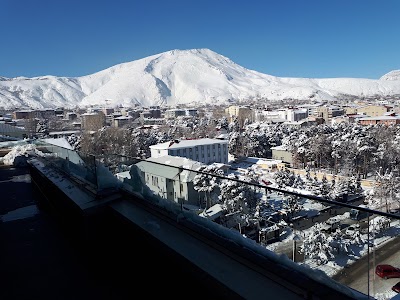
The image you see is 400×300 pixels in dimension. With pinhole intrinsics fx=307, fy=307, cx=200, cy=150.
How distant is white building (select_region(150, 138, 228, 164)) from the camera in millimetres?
26609

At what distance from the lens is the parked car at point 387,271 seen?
1064 millimetres

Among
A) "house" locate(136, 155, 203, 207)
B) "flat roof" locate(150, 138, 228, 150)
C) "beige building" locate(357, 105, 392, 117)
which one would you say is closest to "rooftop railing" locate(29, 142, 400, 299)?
"house" locate(136, 155, 203, 207)

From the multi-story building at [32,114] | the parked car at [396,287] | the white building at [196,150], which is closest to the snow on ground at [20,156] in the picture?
the parked car at [396,287]

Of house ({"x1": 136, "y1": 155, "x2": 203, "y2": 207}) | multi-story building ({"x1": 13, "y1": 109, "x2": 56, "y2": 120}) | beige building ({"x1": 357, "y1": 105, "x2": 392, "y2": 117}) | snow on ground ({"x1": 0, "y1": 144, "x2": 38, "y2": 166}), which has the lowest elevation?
beige building ({"x1": 357, "y1": 105, "x2": 392, "y2": 117})

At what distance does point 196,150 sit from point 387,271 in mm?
26980

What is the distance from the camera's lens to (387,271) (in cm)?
109

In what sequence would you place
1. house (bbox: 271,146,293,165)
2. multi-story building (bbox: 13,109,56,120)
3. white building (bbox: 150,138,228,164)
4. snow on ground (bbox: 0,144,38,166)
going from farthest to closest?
multi-story building (bbox: 13,109,56,120) < house (bbox: 271,146,293,165) < white building (bbox: 150,138,228,164) < snow on ground (bbox: 0,144,38,166)

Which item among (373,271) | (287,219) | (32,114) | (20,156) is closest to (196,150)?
(20,156)

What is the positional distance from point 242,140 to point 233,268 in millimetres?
30873

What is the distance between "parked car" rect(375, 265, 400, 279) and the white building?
989 inches

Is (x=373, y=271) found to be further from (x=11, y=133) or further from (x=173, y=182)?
(x=11, y=133)

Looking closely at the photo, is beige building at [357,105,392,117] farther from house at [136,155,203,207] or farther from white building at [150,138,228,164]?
house at [136,155,203,207]

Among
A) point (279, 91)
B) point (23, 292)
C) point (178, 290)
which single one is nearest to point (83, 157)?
point (23, 292)

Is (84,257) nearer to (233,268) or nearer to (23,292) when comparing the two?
(23,292)
